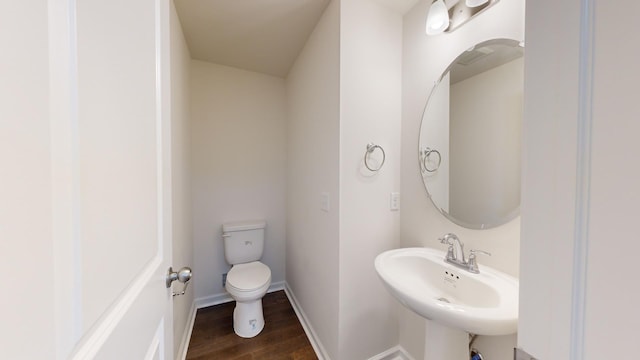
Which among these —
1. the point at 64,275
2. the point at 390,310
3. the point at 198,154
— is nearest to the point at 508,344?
the point at 390,310

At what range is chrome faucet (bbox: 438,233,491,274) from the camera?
1040mm

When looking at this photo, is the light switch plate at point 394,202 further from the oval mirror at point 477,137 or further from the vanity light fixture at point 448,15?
the vanity light fixture at point 448,15

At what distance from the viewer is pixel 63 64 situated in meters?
0.31

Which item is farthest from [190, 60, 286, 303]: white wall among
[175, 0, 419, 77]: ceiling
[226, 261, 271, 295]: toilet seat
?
[226, 261, 271, 295]: toilet seat

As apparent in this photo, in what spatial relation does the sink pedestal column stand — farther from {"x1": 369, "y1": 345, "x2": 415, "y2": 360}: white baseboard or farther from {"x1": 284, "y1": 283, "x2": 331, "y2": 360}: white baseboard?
{"x1": 284, "y1": 283, "x2": 331, "y2": 360}: white baseboard

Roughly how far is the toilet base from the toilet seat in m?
0.17

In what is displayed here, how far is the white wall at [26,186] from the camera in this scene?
229mm

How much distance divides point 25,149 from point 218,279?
2319 millimetres

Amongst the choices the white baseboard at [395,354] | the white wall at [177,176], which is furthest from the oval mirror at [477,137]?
the white wall at [177,176]

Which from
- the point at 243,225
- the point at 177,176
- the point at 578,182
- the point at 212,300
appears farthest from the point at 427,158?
the point at 212,300

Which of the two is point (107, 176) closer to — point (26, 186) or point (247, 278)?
point (26, 186)

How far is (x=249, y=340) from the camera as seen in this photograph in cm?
171

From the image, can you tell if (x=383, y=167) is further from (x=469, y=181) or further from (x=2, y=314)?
(x=2, y=314)

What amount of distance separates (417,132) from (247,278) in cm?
170
